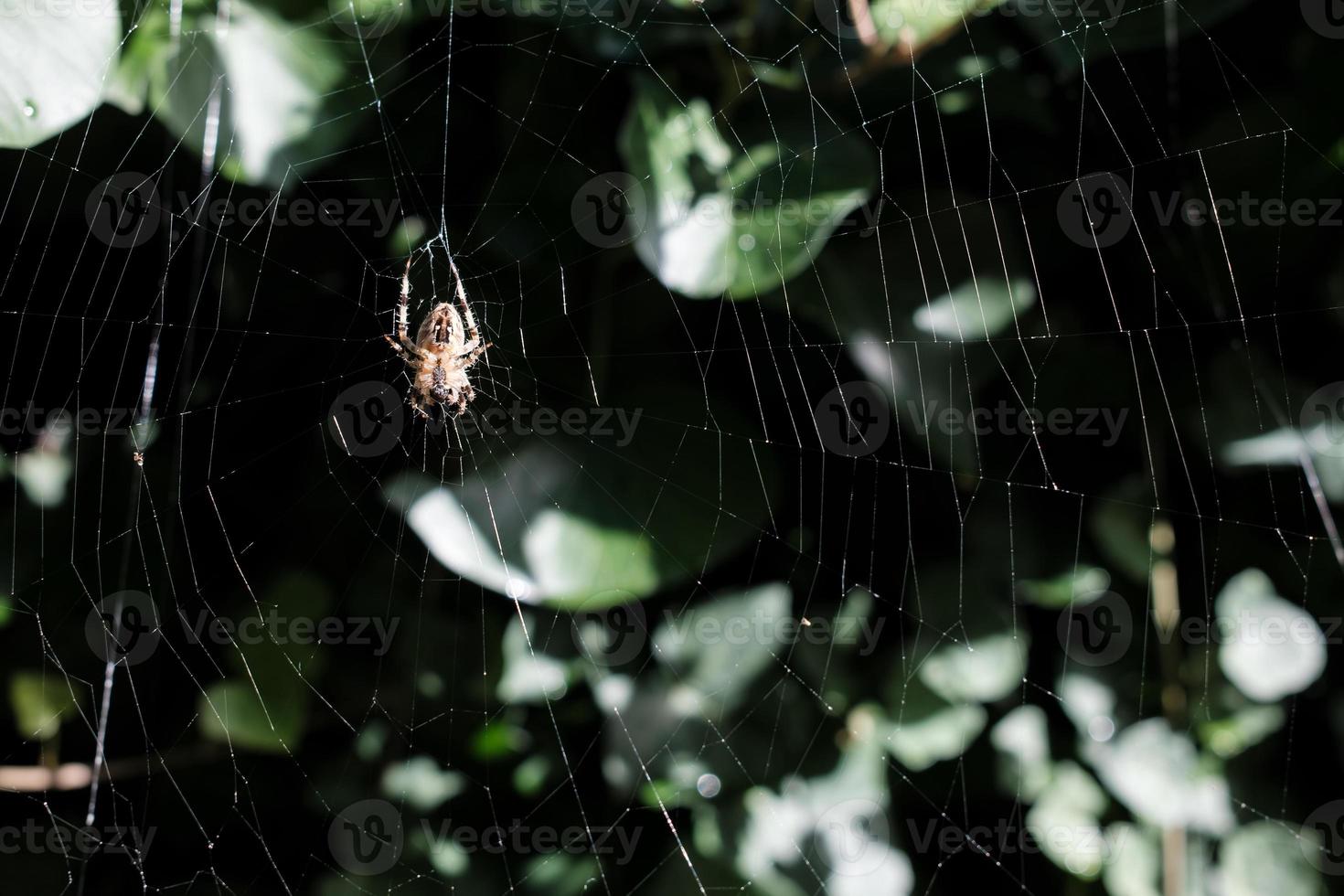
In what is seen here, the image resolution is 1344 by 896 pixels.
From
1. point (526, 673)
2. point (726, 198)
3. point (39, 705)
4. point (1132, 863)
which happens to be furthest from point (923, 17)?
point (39, 705)

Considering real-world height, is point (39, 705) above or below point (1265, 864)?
above

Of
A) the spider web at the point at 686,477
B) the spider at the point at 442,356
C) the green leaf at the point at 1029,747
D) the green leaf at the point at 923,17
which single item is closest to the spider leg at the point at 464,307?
the spider at the point at 442,356

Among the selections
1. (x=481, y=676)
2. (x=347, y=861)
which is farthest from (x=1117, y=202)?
(x=347, y=861)

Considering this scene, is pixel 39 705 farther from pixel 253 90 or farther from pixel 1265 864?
pixel 1265 864

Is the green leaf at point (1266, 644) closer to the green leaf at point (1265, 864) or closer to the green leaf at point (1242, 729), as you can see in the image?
the green leaf at point (1242, 729)

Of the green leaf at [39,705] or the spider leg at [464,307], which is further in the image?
the spider leg at [464,307]

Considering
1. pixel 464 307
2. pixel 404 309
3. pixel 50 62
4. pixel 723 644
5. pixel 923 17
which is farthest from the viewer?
pixel 464 307
